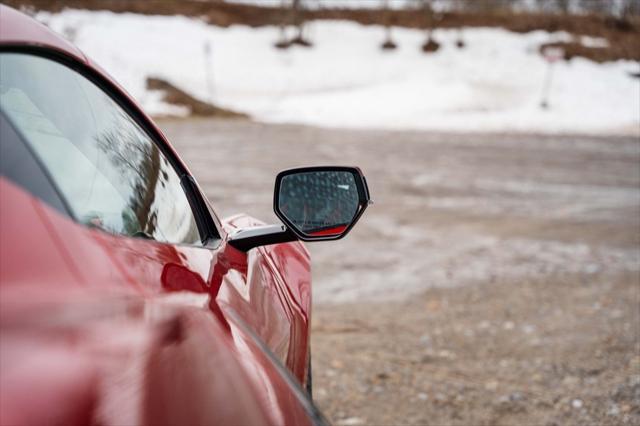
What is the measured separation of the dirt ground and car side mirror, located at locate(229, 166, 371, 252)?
6.00 feet

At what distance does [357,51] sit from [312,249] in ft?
119

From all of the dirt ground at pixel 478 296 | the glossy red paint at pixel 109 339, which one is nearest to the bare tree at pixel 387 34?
the dirt ground at pixel 478 296

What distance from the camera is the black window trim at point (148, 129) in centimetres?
119

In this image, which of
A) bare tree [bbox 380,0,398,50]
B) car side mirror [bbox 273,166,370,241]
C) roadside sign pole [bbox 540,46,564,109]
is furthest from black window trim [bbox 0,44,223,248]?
bare tree [bbox 380,0,398,50]

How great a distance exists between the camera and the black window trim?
1.19m

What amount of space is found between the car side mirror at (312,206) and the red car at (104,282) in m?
0.19

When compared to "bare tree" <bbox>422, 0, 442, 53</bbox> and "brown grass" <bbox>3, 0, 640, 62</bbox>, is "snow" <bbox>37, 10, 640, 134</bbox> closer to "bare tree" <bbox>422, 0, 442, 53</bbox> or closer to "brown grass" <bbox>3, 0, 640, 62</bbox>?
"bare tree" <bbox>422, 0, 442, 53</bbox>

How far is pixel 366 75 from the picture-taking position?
1476 inches

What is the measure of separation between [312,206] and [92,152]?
83cm

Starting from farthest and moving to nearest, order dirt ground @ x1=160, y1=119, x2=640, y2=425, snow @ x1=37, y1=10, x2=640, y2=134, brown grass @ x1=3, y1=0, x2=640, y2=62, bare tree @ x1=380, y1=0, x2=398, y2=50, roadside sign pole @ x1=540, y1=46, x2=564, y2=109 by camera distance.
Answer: brown grass @ x1=3, y1=0, x2=640, y2=62 < bare tree @ x1=380, y1=0, x2=398, y2=50 < roadside sign pole @ x1=540, y1=46, x2=564, y2=109 < snow @ x1=37, y1=10, x2=640, y2=134 < dirt ground @ x1=160, y1=119, x2=640, y2=425

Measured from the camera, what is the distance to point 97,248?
35.2 inches

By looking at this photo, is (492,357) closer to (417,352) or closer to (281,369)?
(417,352)

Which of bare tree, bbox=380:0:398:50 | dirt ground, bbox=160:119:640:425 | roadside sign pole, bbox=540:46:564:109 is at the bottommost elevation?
dirt ground, bbox=160:119:640:425

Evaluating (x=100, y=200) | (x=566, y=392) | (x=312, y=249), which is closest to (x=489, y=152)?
(x=312, y=249)
